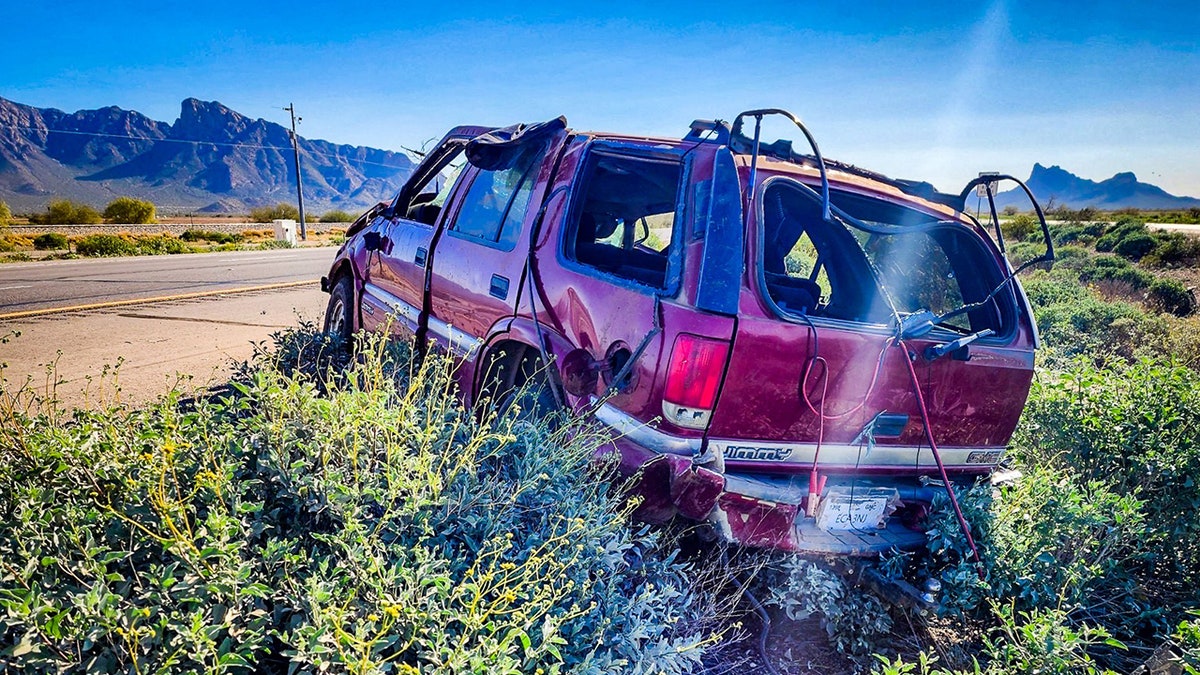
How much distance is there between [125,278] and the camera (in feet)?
43.6

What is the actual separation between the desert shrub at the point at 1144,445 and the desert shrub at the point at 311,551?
9.49ft

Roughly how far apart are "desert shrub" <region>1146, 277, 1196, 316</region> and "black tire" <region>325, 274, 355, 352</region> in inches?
597

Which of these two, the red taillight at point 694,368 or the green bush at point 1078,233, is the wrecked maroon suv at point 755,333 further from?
the green bush at point 1078,233

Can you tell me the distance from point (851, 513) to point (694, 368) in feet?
3.32

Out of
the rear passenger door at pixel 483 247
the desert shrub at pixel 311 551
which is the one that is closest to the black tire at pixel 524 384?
the rear passenger door at pixel 483 247

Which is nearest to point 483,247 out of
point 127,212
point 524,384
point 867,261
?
point 524,384

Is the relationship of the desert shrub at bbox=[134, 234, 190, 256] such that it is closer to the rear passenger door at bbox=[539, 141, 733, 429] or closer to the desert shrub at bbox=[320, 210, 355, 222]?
the rear passenger door at bbox=[539, 141, 733, 429]

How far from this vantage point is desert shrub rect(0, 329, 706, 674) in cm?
140

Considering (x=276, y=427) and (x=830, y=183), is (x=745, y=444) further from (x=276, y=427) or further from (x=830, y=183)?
(x=276, y=427)

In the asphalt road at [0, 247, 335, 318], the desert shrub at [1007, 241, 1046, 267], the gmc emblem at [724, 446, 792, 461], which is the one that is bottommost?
the asphalt road at [0, 247, 335, 318]

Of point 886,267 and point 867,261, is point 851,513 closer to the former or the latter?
point 867,261

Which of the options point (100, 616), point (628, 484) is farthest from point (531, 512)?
point (100, 616)

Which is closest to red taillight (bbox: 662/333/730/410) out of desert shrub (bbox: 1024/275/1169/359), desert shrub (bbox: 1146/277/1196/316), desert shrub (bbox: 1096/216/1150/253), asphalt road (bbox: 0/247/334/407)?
asphalt road (bbox: 0/247/334/407)

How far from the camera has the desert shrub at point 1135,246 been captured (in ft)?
73.9
